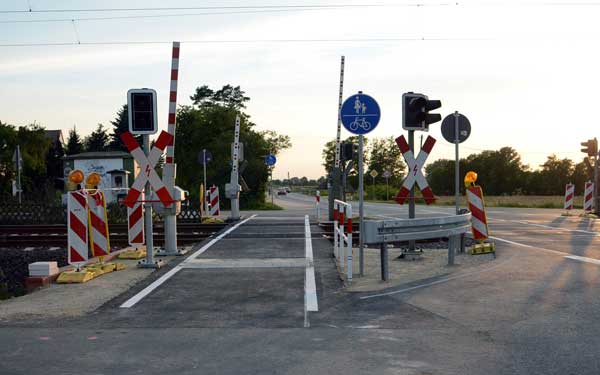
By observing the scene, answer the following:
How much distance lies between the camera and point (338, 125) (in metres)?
24.6

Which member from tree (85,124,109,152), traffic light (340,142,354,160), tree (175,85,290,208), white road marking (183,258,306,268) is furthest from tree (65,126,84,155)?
white road marking (183,258,306,268)

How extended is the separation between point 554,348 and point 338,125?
19.9 meters

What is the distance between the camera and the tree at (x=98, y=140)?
3812 inches

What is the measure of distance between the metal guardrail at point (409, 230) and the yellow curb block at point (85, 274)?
4156 mm

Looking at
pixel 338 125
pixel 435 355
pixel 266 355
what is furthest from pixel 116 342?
pixel 338 125

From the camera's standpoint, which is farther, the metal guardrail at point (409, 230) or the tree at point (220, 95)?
the tree at point (220, 95)

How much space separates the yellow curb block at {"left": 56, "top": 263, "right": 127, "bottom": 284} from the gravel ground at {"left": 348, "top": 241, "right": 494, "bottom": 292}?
12.9 ft

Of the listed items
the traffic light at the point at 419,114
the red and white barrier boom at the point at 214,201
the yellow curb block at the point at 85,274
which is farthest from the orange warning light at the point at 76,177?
the red and white barrier boom at the point at 214,201

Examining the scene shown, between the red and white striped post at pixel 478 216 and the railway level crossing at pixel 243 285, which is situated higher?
the red and white striped post at pixel 478 216

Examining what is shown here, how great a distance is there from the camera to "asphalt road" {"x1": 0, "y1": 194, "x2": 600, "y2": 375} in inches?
187

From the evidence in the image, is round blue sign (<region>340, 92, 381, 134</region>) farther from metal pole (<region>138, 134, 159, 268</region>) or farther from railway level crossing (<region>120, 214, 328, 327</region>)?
metal pole (<region>138, 134, 159, 268</region>)

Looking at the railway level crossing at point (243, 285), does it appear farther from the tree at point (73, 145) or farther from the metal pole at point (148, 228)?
the tree at point (73, 145)

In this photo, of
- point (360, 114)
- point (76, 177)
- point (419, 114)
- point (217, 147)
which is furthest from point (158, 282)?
point (217, 147)

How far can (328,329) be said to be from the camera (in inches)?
233
